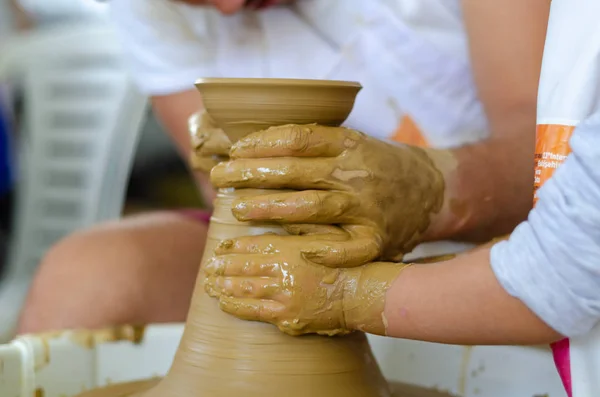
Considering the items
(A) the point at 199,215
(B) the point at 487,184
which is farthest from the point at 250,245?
(A) the point at 199,215

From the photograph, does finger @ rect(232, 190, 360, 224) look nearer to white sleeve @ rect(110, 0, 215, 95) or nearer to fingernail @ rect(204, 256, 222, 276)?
fingernail @ rect(204, 256, 222, 276)

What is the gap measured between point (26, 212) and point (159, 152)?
2.34 feet

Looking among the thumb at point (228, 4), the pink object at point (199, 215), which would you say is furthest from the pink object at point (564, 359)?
the pink object at point (199, 215)

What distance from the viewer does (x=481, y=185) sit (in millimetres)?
1047

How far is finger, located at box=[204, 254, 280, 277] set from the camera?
0.80m

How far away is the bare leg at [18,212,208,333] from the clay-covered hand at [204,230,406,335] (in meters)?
0.51

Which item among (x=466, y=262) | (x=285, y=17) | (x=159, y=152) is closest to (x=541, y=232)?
(x=466, y=262)

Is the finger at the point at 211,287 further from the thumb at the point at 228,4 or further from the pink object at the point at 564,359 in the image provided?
the thumb at the point at 228,4

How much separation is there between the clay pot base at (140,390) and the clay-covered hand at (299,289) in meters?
0.20

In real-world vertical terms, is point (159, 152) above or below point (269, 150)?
below

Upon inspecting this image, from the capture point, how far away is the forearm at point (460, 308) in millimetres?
697

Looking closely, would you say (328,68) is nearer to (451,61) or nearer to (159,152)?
(451,61)

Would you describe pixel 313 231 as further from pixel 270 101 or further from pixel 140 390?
pixel 140 390

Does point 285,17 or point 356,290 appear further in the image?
point 285,17
